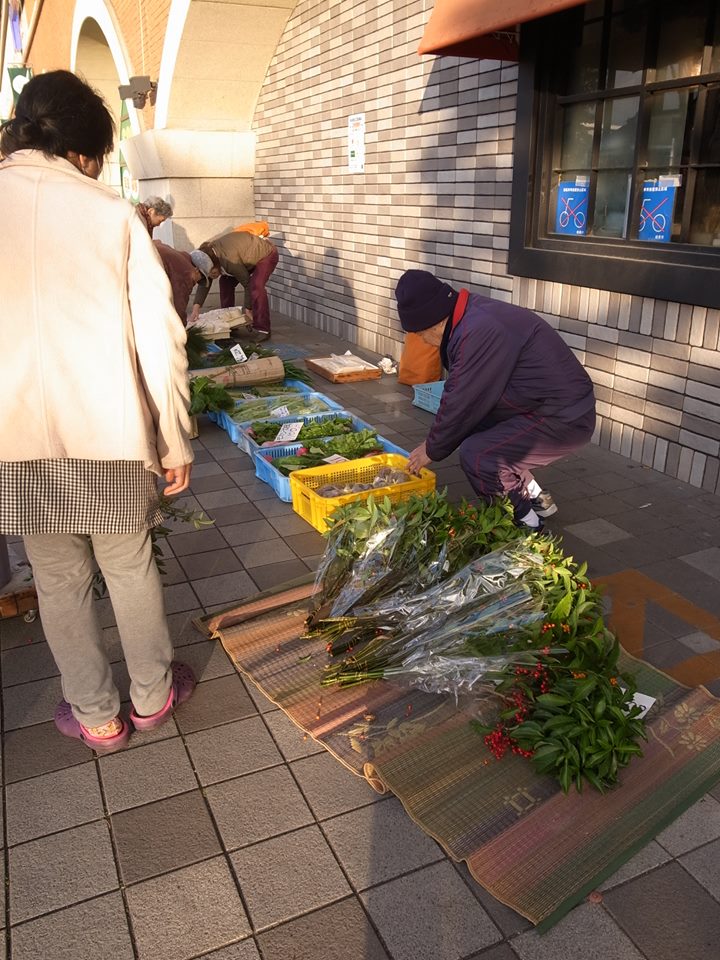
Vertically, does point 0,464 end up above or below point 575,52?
below

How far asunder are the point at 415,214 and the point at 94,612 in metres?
6.51

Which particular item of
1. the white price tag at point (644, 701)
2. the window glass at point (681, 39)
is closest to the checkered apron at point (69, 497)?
the white price tag at point (644, 701)

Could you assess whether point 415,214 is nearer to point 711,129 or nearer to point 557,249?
point 557,249

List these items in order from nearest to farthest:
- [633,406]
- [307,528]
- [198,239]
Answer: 1. [307,528]
2. [633,406]
3. [198,239]

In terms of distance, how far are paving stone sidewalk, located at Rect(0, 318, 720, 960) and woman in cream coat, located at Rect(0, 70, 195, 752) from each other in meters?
0.56

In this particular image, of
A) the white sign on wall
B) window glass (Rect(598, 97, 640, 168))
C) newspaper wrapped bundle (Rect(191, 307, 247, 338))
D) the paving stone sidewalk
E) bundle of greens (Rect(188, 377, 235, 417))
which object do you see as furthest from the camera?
the white sign on wall

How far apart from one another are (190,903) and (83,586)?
1058 mm

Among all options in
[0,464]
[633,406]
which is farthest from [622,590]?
[0,464]

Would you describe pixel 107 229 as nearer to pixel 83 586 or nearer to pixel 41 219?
pixel 41 219

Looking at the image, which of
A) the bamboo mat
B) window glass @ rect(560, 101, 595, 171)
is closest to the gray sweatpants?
the bamboo mat

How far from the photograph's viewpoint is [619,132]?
554 centimetres

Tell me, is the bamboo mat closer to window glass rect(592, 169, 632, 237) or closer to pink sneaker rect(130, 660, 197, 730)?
pink sneaker rect(130, 660, 197, 730)

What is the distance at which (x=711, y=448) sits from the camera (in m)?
5.05

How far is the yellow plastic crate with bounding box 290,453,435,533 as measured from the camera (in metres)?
4.45
